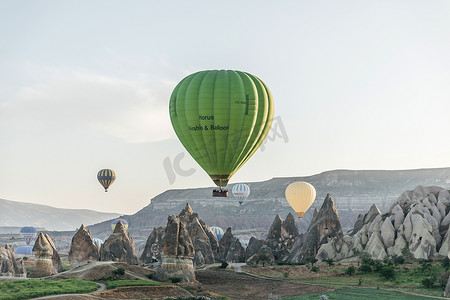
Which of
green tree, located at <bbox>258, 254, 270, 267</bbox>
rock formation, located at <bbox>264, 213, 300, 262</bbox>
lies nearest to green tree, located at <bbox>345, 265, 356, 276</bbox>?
green tree, located at <bbox>258, 254, 270, 267</bbox>

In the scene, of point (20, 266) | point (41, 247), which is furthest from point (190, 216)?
point (41, 247)

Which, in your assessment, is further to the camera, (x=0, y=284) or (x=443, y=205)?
(x=443, y=205)

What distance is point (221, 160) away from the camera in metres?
70.2

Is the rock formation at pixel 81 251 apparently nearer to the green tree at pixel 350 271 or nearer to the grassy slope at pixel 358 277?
the grassy slope at pixel 358 277

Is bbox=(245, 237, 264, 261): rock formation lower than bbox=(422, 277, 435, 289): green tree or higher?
higher

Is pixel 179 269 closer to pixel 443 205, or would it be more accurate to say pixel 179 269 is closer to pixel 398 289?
pixel 398 289

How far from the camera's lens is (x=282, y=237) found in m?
123

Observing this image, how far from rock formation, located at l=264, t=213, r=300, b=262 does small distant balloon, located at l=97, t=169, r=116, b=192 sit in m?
43.1

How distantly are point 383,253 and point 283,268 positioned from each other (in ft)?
51.6

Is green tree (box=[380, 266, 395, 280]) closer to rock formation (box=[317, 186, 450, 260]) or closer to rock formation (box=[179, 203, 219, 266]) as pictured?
rock formation (box=[317, 186, 450, 260])

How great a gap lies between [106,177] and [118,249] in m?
42.2

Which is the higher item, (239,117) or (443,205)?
(239,117)

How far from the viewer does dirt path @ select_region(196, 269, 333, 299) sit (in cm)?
6806

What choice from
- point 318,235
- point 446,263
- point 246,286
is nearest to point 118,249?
point 318,235
